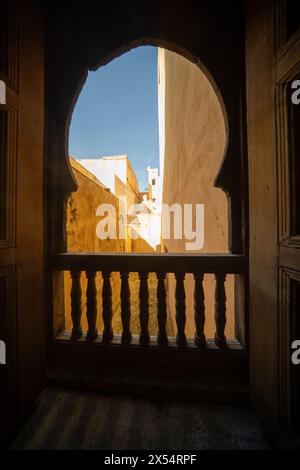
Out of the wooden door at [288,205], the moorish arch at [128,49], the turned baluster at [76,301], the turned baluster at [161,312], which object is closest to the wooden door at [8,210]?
the moorish arch at [128,49]

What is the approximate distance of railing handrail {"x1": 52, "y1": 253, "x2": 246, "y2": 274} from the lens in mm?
1759

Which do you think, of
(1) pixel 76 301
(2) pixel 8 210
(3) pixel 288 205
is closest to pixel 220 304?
(3) pixel 288 205

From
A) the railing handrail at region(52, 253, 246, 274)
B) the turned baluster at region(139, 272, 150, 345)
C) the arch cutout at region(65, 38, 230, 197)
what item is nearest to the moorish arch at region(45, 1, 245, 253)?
the arch cutout at region(65, 38, 230, 197)

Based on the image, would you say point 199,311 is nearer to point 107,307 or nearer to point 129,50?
point 107,307

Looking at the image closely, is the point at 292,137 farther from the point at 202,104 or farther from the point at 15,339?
the point at 202,104

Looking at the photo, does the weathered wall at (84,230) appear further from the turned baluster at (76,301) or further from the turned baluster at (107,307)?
the turned baluster at (107,307)

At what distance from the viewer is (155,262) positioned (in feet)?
6.06

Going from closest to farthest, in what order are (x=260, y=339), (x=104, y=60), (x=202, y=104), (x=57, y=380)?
(x=260, y=339), (x=57, y=380), (x=104, y=60), (x=202, y=104)

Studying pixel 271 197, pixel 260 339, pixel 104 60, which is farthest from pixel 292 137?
pixel 104 60

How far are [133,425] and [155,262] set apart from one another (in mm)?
1197

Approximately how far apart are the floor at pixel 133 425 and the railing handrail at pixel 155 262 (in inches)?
41.8

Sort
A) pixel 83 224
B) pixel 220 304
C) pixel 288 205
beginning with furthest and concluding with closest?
pixel 83 224 < pixel 220 304 < pixel 288 205

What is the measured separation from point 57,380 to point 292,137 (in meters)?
2.60

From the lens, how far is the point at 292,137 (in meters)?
1.20
